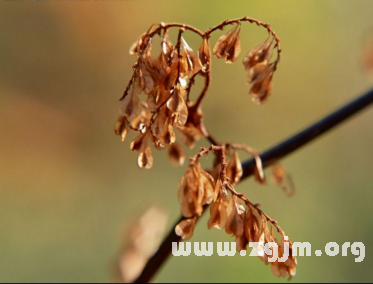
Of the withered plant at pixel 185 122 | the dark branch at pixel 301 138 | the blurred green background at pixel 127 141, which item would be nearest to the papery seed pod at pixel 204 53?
the withered plant at pixel 185 122

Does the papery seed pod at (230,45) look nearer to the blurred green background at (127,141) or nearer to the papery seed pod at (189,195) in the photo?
the papery seed pod at (189,195)

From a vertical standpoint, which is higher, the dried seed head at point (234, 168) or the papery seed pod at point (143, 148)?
the papery seed pod at point (143, 148)

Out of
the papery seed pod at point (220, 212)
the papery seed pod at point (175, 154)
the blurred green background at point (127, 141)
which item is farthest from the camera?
the blurred green background at point (127, 141)

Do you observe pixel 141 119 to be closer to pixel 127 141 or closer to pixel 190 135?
pixel 190 135

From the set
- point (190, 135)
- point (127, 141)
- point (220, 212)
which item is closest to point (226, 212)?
point (220, 212)

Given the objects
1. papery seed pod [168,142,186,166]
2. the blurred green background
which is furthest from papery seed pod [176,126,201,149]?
the blurred green background

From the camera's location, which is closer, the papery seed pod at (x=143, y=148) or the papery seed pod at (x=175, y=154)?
the papery seed pod at (x=143, y=148)

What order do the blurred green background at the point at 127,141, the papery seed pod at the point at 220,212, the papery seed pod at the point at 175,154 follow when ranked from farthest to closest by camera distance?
the blurred green background at the point at 127,141 < the papery seed pod at the point at 175,154 < the papery seed pod at the point at 220,212
